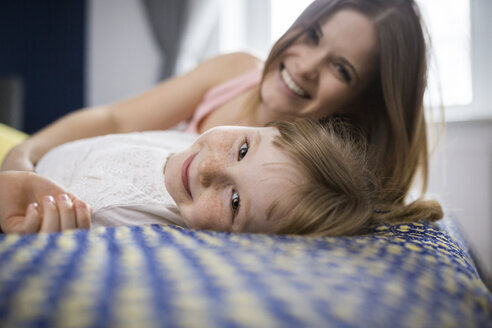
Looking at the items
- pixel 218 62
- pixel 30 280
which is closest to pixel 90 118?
pixel 218 62

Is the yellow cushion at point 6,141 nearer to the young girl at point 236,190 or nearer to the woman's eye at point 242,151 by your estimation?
the young girl at point 236,190

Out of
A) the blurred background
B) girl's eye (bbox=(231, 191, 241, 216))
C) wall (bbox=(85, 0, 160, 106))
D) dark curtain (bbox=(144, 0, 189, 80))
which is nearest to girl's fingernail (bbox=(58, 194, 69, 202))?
girl's eye (bbox=(231, 191, 241, 216))

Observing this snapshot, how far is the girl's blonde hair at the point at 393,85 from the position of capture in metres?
1.04

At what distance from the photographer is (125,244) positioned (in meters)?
0.39

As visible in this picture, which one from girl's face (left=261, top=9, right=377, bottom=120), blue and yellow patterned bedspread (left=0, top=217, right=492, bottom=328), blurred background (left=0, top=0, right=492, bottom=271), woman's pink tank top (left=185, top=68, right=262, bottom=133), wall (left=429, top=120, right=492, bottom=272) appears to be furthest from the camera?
blurred background (left=0, top=0, right=492, bottom=271)

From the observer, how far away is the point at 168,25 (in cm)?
327

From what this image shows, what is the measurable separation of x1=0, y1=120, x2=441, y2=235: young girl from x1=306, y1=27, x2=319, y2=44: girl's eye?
1.37ft

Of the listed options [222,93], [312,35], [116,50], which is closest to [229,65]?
[222,93]

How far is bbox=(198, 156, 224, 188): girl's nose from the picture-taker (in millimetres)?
619

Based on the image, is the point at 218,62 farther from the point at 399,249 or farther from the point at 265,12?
the point at 265,12

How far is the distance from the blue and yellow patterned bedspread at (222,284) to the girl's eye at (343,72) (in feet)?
2.28

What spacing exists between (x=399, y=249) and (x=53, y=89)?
3.55 m

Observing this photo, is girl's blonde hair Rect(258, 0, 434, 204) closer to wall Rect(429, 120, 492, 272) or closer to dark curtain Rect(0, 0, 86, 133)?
wall Rect(429, 120, 492, 272)

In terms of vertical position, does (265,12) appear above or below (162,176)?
above
